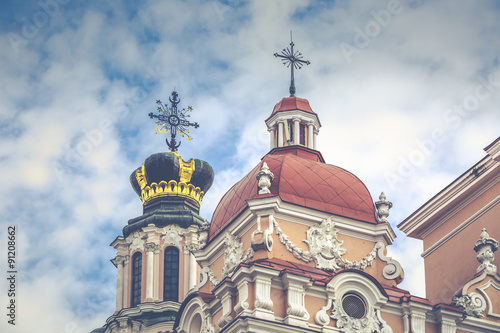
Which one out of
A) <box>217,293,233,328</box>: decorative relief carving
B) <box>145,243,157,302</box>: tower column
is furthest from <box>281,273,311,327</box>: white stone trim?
<box>145,243,157,302</box>: tower column

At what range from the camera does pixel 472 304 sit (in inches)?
1383

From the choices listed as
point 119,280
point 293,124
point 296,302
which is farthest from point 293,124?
point 119,280

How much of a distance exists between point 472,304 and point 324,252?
4.06 m

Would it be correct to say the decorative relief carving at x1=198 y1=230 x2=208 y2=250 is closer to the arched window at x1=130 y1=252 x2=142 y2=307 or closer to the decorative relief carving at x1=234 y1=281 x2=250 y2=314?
the decorative relief carving at x1=234 y1=281 x2=250 y2=314

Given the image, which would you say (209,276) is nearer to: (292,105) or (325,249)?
(325,249)

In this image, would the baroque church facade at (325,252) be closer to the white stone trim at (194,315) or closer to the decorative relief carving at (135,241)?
the white stone trim at (194,315)

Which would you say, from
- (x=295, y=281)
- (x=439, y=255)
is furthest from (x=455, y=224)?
(x=295, y=281)

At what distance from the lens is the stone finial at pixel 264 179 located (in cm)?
3578

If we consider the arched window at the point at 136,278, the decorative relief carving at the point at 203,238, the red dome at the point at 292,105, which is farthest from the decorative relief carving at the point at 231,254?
the arched window at the point at 136,278

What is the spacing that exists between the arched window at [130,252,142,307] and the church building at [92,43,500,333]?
11964 mm

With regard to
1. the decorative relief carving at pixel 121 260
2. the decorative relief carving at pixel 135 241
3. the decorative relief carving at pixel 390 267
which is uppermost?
the decorative relief carving at pixel 135 241

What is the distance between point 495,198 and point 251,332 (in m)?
9.07

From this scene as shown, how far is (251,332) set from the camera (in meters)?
32.3

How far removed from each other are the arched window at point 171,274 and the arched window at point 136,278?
3.14ft
